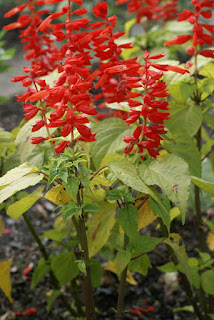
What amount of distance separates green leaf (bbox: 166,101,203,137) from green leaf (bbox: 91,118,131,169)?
0.67ft

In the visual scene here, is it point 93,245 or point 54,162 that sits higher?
point 54,162

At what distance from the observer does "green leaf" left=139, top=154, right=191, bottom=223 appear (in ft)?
3.53

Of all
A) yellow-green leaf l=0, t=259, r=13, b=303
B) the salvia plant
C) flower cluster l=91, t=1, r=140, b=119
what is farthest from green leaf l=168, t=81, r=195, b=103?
yellow-green leaf l=0, t=259, r=13, b=303

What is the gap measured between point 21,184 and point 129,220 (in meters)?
0.33

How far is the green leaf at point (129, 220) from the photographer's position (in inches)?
48.0

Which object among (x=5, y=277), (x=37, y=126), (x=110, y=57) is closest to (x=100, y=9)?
(x=110, y=57)

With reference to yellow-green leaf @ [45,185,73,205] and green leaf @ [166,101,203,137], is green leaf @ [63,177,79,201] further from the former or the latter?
green leaf @ [166,101,203,137]

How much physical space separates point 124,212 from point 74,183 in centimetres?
21

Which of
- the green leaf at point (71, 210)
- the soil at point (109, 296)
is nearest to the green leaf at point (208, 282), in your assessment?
the soil at point (109, 296)

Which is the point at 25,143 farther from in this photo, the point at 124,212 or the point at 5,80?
the point at 5,80

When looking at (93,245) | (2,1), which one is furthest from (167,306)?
(2,1)

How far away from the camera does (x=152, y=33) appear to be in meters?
2.70

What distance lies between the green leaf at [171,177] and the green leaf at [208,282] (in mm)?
754

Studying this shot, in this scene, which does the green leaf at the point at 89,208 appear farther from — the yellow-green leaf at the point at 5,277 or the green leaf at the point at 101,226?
the yellow-green leaf at the point at 5,277
